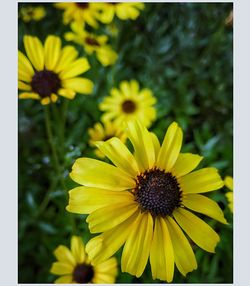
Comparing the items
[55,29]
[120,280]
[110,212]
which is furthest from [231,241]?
[55,29]

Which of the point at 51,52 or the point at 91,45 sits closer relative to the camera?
the point at 51,52

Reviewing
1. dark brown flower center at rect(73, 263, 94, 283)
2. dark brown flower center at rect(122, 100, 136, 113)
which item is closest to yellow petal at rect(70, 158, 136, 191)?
dark brown flower center at rect(73, 263, 94, 283)

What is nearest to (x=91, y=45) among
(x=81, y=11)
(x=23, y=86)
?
(x=81, y=11)

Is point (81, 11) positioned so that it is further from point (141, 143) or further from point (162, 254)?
point (162, 254)

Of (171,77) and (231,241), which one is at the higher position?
(171,77)

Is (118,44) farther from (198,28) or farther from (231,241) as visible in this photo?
(231,241)

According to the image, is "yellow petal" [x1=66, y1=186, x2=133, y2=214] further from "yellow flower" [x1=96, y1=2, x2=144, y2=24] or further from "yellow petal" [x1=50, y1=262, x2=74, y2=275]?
"yellow flower" [x1=96, y1=2, x2=144, y2=24]
